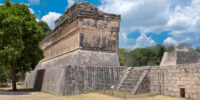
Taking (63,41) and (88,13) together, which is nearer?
(88,13)

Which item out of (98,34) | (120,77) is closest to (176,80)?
(120,77)

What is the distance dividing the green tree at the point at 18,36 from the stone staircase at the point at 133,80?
339 inches

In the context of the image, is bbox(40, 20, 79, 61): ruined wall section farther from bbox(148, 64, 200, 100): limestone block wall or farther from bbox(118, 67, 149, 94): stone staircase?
→ bbox(148, 64, 200, 100): limestone block wall

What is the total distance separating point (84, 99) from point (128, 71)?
4565mm

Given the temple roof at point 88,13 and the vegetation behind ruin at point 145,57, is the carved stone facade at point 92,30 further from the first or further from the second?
the vegetation behind ruin at point 145,57

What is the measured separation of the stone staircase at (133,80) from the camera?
1310 cm

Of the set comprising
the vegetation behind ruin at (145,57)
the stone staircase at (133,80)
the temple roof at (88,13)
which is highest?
the temple roof at (88,13)

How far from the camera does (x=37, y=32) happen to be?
19.3 m

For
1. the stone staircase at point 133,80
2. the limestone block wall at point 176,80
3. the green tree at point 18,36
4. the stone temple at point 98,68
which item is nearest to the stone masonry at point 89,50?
the stone temple at point 98,68

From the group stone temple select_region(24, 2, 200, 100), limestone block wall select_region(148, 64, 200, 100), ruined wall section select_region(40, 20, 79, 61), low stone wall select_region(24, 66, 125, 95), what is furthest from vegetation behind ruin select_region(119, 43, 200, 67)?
limestone block wall select_region(148, 64, 200, 100)

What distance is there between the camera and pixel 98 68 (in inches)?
603

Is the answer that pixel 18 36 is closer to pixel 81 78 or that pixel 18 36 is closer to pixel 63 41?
pixel 63 41

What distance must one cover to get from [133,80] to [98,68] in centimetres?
276

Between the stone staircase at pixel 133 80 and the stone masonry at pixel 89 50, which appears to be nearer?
the stone staircase at pixel 133 80
